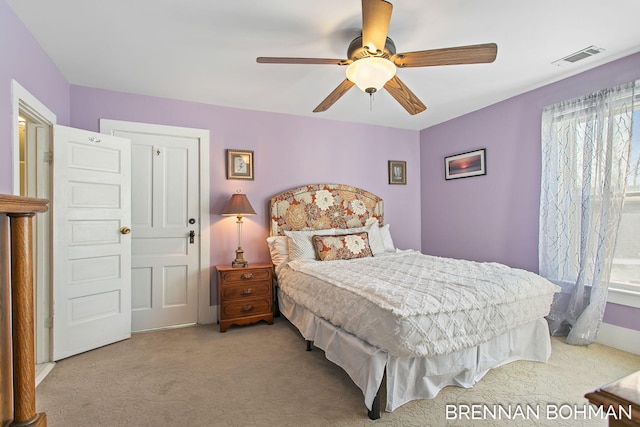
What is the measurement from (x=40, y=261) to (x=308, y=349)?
89.8 inches

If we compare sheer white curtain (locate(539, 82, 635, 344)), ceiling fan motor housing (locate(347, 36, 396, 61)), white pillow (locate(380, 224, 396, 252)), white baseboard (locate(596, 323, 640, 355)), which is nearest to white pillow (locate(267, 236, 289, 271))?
white pillow (locate(380, 224, 396, 252))

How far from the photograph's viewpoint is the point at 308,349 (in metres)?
Result: 2.78

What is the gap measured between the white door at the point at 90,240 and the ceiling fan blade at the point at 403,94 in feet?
8.22

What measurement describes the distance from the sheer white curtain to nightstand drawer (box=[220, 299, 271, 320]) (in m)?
2.78

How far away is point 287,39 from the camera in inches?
92.9

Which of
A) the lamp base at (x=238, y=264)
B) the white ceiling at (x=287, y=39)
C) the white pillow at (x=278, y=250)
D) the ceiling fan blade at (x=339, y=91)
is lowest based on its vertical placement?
the lamp base at (x=238, y=264)

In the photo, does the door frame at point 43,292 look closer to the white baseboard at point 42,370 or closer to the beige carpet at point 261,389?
the white baseboard at point 42,370

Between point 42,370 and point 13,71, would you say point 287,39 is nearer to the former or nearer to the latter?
point 13,71

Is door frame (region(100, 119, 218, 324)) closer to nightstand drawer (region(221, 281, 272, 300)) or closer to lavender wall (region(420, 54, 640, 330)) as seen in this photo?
nightstand drawer (region(221, 281, 272, 300))

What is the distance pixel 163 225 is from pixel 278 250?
1.25 meters

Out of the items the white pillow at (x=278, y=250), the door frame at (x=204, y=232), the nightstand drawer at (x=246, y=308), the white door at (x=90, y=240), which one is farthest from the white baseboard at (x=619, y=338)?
the white door at (x=90, y=240)

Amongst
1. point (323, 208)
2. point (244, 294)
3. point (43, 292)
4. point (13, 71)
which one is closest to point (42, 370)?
Answer: point (43, 292)

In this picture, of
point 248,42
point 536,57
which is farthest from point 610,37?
point 248,42

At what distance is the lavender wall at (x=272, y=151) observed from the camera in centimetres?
338
